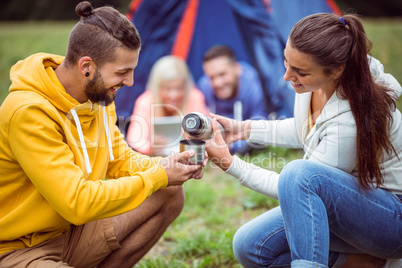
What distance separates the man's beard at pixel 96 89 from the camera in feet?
6.74

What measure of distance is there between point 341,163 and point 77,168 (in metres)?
1.25

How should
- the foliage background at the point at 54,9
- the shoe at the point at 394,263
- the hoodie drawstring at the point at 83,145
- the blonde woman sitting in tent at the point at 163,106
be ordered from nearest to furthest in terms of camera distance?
the hoodie drawstring at the point at 83,145, the shoe at the point at 394,263, the blonde woman sitting in tent at the point at 163,106, the foliage background at the point at 54,9

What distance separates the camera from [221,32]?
555 centimetres

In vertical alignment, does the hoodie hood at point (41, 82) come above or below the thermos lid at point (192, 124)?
above

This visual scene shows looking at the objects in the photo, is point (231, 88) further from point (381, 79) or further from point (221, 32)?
point (381, 79)

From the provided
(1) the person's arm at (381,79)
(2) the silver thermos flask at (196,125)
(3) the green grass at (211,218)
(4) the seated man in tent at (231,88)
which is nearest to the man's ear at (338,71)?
(1) the person's arm at (381,79)

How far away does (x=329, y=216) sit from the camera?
196 centimetres

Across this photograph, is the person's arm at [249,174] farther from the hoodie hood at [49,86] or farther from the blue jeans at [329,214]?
the hoodie hood at [49,86]

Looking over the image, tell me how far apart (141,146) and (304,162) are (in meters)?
3.27

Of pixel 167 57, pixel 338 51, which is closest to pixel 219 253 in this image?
pixel 338 51

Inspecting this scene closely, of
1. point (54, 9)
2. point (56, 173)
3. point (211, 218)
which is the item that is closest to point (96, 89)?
point (56, 173)

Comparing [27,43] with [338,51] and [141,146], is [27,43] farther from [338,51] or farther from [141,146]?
[338,51]

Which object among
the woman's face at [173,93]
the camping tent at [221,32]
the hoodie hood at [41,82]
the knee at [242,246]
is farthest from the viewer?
the camping tent at [221,32]

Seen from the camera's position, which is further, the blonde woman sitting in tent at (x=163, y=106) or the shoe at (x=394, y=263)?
the blonde woman sitting in tent at (x=163, y=106)
